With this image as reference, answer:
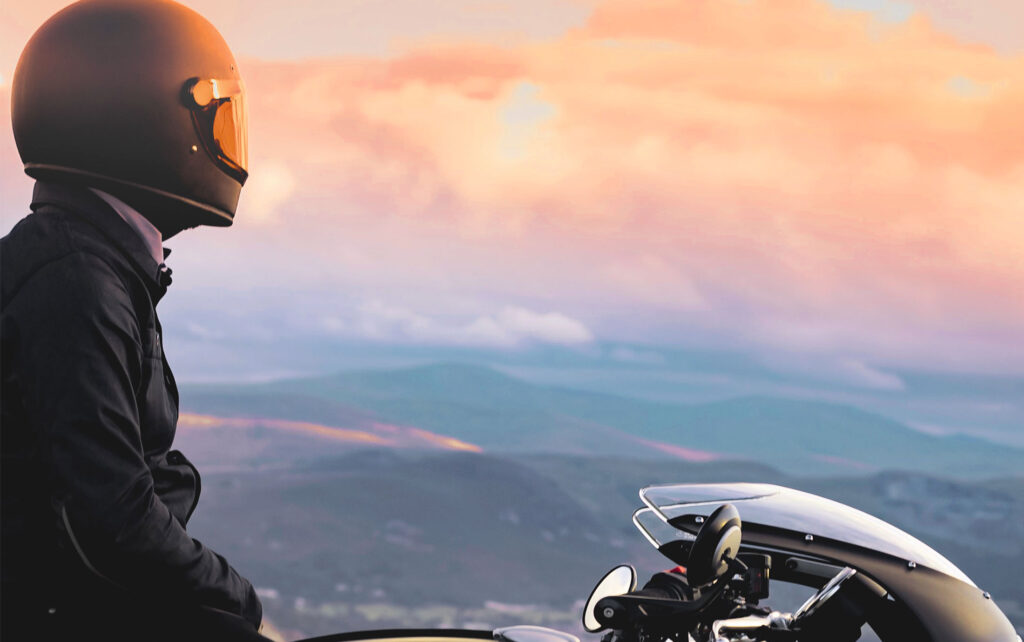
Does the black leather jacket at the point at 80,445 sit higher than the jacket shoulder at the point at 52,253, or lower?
lower

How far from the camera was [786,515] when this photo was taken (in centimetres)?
316

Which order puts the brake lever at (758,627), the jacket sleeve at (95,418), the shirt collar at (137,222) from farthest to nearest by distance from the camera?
the brake lever at (758,627) → the shirt collar at (137,222) → the jacket sleeve at (95,418)

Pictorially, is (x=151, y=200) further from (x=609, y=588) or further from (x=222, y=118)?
(x=609, y=588)

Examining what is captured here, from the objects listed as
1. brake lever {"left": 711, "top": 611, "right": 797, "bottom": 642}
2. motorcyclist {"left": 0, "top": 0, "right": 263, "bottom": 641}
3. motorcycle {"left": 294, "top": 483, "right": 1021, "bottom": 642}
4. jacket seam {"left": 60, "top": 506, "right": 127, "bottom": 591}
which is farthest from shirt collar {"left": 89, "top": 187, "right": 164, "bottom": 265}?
brake lever {"left": 711, "top": 611, "right": 797, "bottom": 642}

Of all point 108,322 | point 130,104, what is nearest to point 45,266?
point 108,322

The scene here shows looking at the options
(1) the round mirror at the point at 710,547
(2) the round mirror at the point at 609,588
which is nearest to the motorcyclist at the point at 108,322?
(2) the round mirror at the point at 609,588

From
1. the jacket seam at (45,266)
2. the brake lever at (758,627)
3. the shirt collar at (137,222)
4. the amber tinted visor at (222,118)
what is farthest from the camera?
the brake lever at (758,627)

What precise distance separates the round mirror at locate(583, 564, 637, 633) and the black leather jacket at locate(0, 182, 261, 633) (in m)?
0.98

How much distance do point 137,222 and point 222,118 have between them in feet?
1.29

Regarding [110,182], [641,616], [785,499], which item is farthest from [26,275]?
[785,499]

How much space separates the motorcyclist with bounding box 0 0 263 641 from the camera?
243cm

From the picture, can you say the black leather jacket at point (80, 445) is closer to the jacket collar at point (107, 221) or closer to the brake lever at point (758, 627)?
the jacket collar at point (107, 221)

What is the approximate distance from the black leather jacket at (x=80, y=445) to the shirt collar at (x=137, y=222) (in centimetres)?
19

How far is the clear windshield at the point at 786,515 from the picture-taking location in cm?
307
